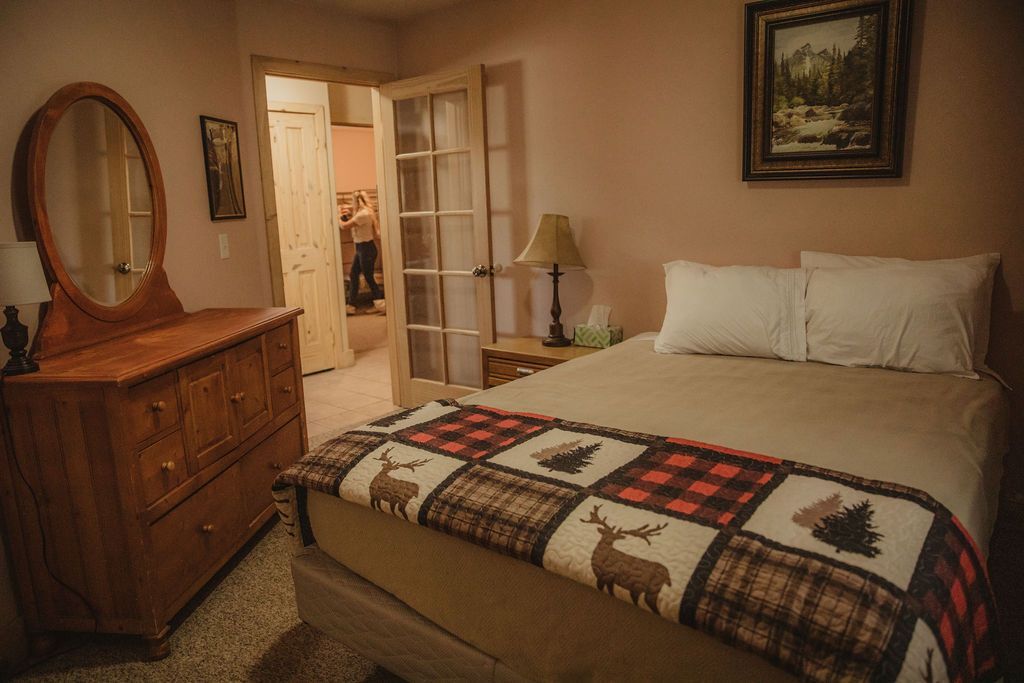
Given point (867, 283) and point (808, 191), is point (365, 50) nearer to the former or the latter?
point (808, 191)

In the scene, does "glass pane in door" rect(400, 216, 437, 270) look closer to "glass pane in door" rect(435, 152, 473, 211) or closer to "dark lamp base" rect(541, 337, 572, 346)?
"glass pane in door" rect(435, 152, 473, 211)

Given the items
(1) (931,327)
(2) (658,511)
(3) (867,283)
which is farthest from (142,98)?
(1) (931,327)

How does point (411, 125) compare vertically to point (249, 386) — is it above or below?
above

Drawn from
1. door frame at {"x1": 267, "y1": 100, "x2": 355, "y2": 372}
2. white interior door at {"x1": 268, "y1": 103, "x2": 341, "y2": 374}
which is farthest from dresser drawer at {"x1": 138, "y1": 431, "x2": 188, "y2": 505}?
door frame at {"x1": 267, "y1": 100, "x2": 355, "y2": 372}

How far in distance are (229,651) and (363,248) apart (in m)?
6.20

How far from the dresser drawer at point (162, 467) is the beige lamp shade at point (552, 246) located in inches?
72.8

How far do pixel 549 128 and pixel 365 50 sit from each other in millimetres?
1270

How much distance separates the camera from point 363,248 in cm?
789

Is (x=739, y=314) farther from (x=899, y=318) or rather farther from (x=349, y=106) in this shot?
(x=349, y=106)

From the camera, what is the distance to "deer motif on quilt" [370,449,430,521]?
62.6 inches

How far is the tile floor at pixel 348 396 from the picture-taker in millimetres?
4234

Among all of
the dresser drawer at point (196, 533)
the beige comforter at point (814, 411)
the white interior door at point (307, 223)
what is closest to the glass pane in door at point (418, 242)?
the white interior door at point (307, 223)

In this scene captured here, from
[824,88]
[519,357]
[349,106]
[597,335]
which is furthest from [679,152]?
[349,106]

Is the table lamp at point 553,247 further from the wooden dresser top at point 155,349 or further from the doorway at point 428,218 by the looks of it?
the wooden dresser top at point 155,349
